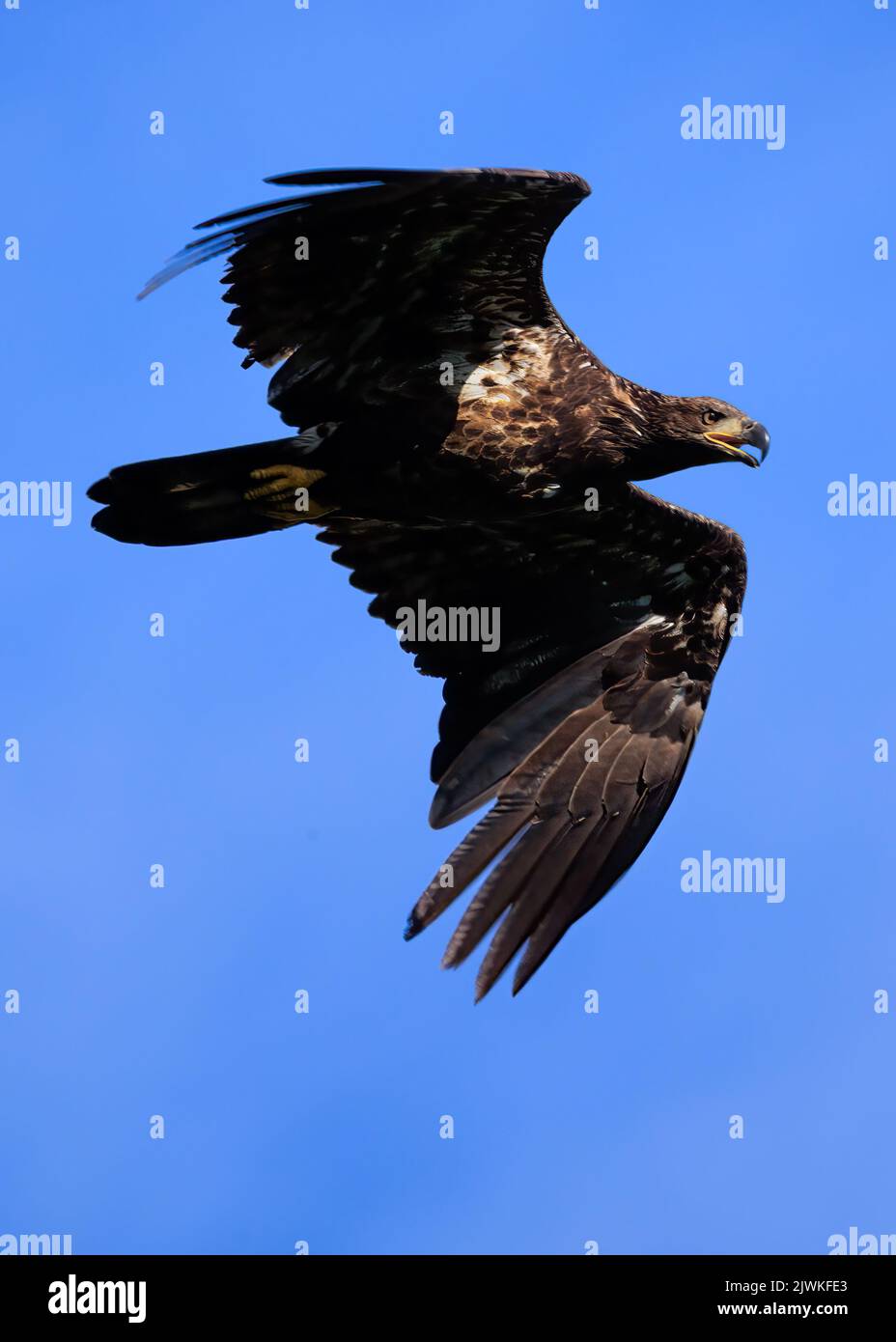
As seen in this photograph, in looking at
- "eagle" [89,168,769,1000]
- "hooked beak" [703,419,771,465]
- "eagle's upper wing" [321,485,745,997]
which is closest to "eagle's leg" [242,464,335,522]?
"eagle" [89,168,769,1000]

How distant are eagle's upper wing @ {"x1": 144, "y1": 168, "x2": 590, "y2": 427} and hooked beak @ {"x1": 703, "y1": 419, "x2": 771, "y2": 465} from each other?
1.23 metres

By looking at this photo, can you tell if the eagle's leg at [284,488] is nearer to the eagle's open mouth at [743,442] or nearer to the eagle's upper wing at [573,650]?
the eagle's upper wing at [573,650]

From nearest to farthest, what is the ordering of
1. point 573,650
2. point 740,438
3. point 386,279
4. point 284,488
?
point 386,279
point 284,488
point 740,438
point 573,650

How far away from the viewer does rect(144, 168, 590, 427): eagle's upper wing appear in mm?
10617

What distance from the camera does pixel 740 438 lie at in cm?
1236

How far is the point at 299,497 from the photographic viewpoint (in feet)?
39.0

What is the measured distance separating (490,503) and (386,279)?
1457 mm

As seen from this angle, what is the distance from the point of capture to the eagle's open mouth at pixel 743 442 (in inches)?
483

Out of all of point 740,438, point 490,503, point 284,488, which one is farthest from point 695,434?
point 284,488

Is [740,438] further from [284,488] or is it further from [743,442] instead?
[284,488]

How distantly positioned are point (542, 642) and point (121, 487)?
3.22 metres

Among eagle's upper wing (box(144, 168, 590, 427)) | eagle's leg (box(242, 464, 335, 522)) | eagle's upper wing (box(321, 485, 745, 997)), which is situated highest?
eagle's upper wing (box(144, 168, 590, 427))

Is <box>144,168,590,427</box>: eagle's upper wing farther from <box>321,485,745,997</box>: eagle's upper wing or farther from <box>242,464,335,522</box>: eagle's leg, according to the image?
<box>321,485,745,997</box>: eagle's upper wing
